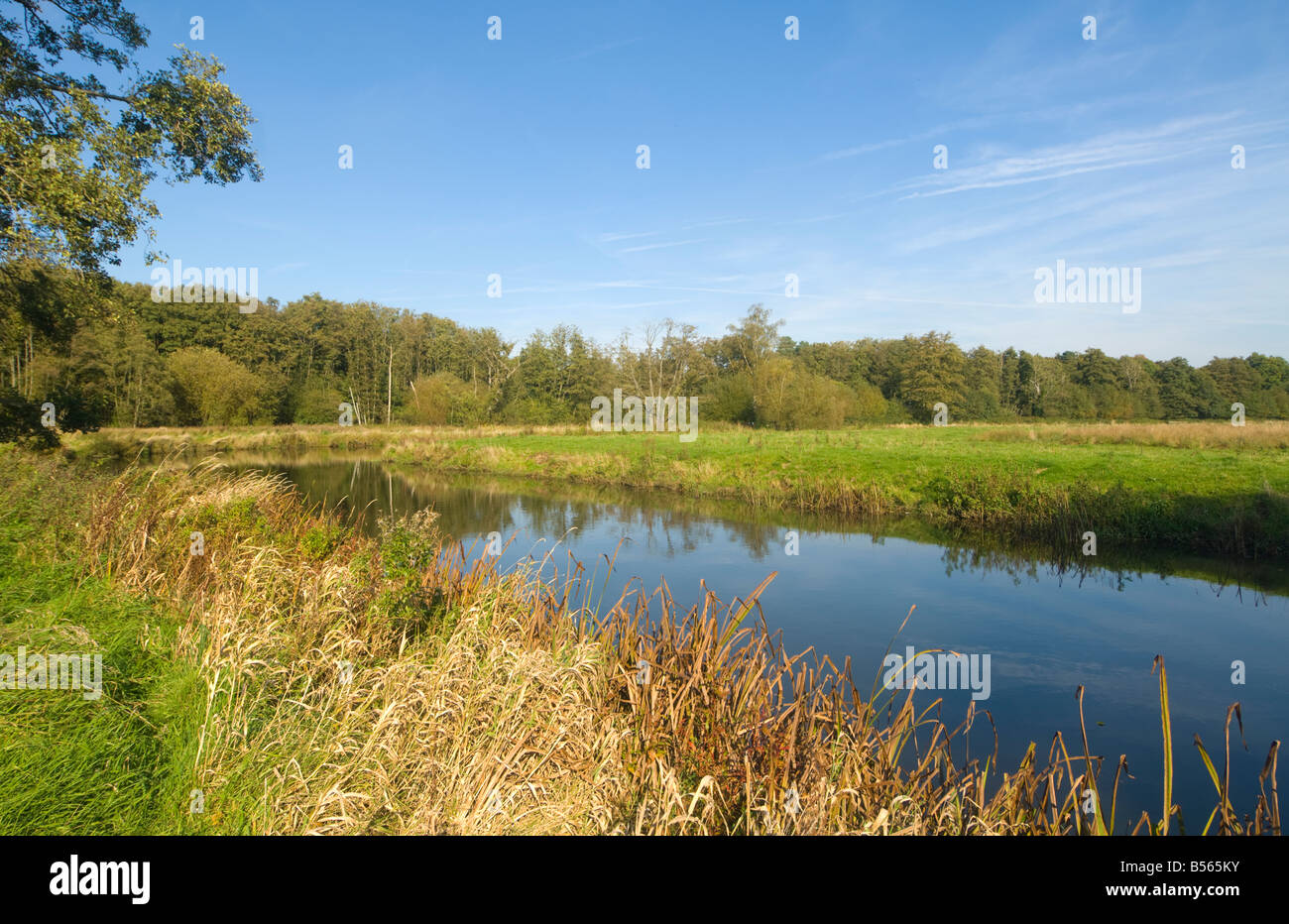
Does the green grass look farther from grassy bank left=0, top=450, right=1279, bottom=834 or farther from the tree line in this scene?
the tree line

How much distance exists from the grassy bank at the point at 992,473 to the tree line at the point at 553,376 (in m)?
11.0

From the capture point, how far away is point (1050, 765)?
3.66 meters

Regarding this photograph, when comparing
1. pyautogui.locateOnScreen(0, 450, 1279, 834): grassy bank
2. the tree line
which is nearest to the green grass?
pyautogui.locateOnScreen(0, 450, 1279, 834): grassy bank

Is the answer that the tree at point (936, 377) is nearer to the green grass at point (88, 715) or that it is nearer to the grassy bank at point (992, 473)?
the grassy bank at point (992, 473)

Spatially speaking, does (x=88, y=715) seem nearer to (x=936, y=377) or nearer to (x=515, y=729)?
(x=515, y=729)

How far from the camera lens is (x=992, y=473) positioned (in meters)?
17.9

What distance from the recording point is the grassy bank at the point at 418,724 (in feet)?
10.9

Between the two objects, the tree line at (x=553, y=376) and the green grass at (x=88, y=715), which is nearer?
the green grass at (x=88, y=715)

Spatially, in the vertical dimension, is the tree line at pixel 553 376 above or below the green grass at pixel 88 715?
above

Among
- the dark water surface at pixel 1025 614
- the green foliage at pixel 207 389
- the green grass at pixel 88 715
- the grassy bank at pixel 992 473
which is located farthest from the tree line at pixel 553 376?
the green grass at pixel 88 715

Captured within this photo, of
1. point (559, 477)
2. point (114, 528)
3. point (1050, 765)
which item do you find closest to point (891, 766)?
point (1050, 765)

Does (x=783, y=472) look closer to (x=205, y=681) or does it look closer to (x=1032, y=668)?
(x=1032, y=668)

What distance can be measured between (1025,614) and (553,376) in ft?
180
